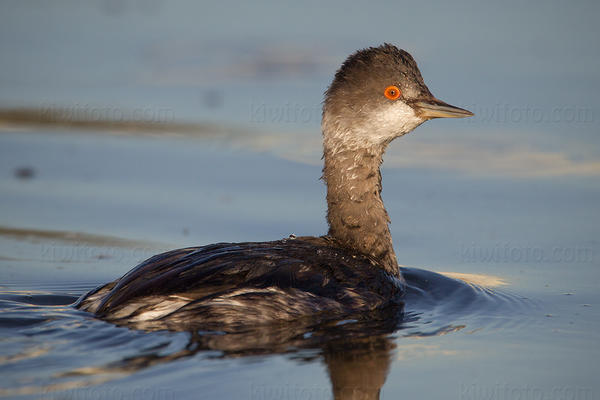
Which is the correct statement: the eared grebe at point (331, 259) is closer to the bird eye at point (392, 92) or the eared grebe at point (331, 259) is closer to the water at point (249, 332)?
the bird eye at point (392, 92)

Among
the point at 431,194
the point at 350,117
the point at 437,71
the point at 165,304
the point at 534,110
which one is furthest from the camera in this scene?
the point at 437,71

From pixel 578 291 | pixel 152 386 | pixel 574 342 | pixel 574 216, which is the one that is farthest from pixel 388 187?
pixel 152 386

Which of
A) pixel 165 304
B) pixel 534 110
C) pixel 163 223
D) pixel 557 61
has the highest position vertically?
pixel 557 61

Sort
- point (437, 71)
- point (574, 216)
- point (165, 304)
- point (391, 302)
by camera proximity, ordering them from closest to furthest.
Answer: point (165, 304) < point (391, 302) < point (574, 216) < point (437, 71)

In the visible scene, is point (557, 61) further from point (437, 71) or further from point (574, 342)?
point (574, 342)

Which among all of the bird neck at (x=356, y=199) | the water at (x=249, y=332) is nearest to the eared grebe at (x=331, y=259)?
the bird neck at (x=356, y=199)

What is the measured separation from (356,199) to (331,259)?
36.0 inches

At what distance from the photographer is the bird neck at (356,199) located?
856cm

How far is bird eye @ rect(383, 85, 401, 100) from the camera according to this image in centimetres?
873

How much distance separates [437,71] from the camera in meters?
13.2

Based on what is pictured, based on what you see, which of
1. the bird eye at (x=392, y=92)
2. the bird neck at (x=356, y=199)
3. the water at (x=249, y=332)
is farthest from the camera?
the bird eye at (x=392, y=92)

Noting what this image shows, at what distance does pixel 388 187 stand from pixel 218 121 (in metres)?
2.71

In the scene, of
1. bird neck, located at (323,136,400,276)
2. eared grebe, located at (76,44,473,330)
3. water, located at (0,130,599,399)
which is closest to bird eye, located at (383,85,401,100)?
eared grebe, located at (76,44,473,330)

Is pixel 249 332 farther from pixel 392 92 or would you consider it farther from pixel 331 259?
pixel 392 92
